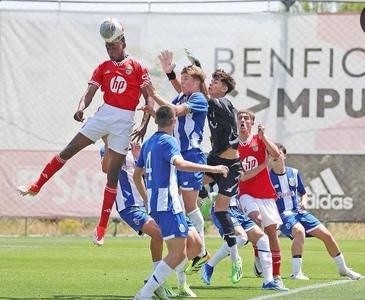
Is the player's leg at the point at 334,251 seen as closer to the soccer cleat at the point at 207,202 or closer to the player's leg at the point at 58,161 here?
the soccer cleat at the point at 207,202

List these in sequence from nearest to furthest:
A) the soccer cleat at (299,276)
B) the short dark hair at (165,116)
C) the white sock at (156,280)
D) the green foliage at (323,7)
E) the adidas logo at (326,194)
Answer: the white sock at (156,280) < the short dark hair at (165,116) < the soccer cleat at (299,276) < the adidas logo at (326,194) < the green foliage at (323,7)

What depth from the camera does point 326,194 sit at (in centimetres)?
2128

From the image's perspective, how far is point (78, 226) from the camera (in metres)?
22.8

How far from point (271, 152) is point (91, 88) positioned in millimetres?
2264

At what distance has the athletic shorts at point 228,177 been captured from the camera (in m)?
12.2

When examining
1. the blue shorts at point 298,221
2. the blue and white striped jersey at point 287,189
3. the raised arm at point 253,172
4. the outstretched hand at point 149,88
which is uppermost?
the outstretched hand at point 149,88

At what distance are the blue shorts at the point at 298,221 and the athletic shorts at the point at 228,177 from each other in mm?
2068

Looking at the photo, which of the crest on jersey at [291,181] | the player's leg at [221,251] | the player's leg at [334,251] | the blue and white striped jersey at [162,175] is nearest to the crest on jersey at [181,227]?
the blue and white striped jersey at [162,175]

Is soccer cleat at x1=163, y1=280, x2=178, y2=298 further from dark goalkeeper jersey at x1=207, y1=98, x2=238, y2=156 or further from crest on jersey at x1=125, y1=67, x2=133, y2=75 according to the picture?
crest on jersey at x1=125, y1=67, x2=133, y2=75

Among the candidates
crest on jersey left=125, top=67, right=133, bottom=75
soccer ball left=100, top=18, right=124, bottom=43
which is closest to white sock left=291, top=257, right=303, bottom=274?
crest on jersey left=125, top=67, right=133, bottom=75

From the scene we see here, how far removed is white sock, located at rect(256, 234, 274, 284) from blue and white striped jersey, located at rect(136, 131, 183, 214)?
2.62 meters

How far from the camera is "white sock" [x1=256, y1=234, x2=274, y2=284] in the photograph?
12.1 meters

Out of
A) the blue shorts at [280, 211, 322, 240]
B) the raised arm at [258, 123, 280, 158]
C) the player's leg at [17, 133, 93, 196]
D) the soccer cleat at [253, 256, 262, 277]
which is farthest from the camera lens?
the blue shorts at [280, 211, 322, 240]

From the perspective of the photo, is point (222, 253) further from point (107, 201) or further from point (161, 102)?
point (161, 102)
